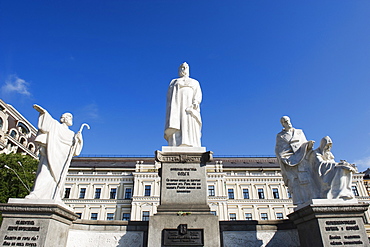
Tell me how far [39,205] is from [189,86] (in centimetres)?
568

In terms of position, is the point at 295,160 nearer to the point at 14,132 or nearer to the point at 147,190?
the point at 147,190

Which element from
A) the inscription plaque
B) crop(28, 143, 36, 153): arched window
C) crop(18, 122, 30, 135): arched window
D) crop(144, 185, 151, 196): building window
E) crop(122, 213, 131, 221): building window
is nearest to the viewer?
the inscription plaque

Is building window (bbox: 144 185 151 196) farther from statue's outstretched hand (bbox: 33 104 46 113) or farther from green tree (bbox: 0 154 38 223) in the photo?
statue's outstretched hand (bbox: 33 104 46 113)

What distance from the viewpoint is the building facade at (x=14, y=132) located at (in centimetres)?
4109

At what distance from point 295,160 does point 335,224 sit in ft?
5.95

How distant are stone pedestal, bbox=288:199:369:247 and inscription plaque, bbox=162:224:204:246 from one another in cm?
259

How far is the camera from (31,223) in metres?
5.53

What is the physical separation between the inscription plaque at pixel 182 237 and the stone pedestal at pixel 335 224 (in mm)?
2589

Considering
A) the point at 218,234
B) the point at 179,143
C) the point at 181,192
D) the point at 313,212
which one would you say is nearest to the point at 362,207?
the point at 313,212

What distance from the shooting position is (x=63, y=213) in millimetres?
5898

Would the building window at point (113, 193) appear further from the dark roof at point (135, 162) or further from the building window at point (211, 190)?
the building window at point (211, 190)

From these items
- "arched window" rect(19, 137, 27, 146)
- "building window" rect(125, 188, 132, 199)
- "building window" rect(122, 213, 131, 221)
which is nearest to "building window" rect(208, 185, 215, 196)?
"building window" rect(125, 188, 132, 199)

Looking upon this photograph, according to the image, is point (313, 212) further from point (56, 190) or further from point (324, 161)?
point (56, 190)

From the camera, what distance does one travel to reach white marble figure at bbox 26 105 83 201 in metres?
6.15
